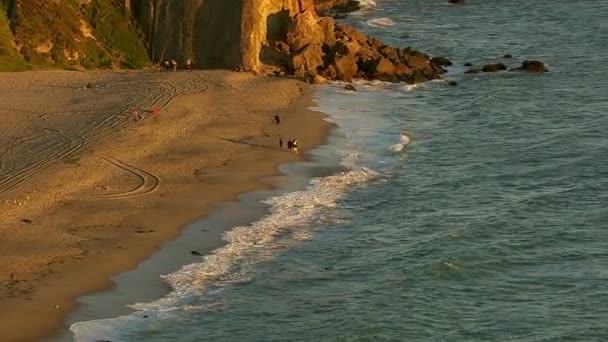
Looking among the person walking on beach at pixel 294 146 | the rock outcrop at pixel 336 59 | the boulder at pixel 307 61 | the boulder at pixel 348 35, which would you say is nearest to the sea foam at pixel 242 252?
the person walking on beach at pixel 294 146

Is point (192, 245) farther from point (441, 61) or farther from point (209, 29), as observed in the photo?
point (441, 61)

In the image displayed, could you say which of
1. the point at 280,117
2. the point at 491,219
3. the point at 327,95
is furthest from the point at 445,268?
the point at 327,95

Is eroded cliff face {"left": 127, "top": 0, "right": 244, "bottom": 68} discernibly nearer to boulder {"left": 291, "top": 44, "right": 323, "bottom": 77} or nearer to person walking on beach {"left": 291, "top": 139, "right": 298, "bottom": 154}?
boulder {"left": 291, "top": 44, "right": 323, "bottom": 77}

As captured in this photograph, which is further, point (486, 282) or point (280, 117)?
point (280, 117)

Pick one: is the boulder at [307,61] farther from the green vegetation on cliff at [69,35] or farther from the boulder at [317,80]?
the green vegetation on cliff at [69,35]

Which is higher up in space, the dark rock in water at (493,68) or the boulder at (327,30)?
the boulder at (327,30)

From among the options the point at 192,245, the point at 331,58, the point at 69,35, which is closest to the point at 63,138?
the point at 192,245

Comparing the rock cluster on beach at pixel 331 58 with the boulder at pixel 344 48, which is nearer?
the rock cluster on beach at pixel 331 58

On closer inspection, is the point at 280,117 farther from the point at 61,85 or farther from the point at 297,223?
the point at 297,223
